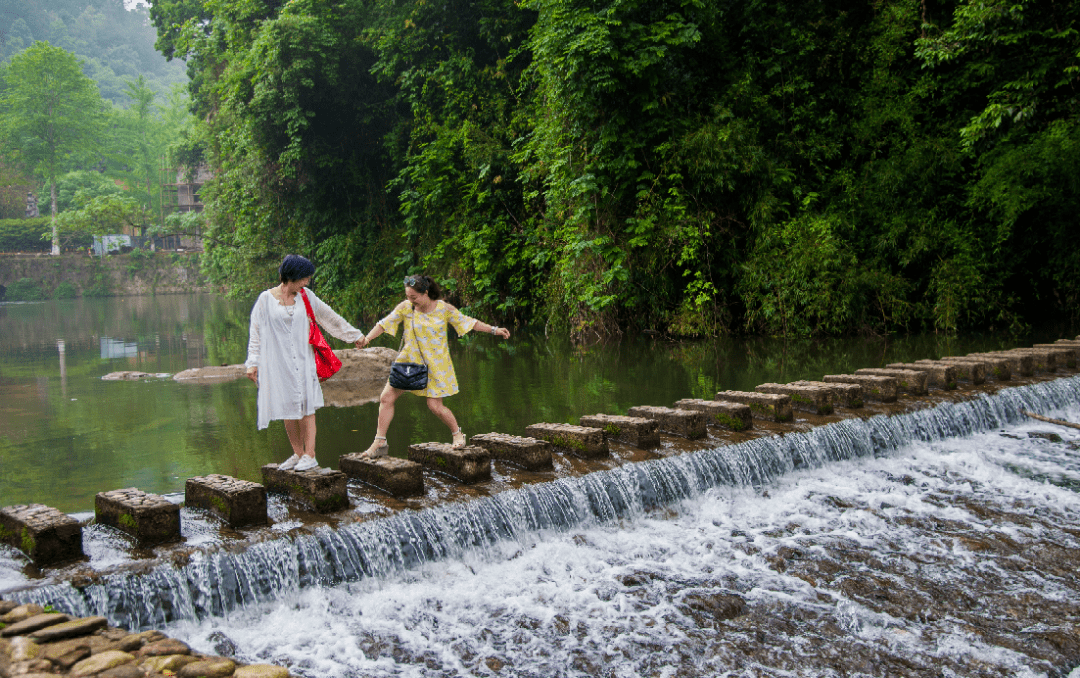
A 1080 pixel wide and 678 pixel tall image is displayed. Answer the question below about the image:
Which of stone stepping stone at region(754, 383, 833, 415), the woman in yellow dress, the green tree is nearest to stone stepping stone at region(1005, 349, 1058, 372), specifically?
stone stepping stone at region(754, 383, 833, 415)

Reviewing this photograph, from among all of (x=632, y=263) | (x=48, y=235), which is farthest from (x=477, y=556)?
(x=48, y=235)

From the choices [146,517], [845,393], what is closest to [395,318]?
[146,517]

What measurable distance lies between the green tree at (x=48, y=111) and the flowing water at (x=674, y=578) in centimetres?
6815

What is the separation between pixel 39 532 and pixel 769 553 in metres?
4.62

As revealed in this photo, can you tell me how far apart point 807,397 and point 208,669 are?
6542 millimetres

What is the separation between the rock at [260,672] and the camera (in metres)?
3.55

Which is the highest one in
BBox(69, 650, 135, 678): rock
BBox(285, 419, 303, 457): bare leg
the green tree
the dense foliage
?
the green tree

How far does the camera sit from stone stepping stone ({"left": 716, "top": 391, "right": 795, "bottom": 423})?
788 centimetres

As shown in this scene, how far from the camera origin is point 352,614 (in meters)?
4.70

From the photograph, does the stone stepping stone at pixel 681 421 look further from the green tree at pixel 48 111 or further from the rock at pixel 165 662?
the green tree at pixel 48 111

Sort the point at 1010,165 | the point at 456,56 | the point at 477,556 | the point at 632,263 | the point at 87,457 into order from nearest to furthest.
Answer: the point at 477,556
the point at 87,457
the point at 1010,165
the point at 632,263
the point at 456,56

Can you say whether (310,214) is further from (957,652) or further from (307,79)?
(957,652)

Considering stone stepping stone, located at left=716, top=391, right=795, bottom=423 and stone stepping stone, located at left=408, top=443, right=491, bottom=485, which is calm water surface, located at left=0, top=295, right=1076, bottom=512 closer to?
stone stepping stone, located at left=408, top=443, right=491, bottom=485

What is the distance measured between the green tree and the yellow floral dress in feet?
219
